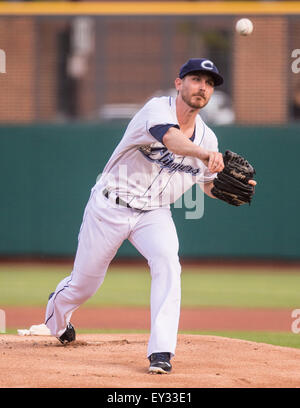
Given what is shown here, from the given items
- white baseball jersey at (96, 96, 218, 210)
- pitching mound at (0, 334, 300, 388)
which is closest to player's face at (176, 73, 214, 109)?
white baseball jersey at (96, 96, 218, 210)

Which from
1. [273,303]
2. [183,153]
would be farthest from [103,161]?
[183,153]

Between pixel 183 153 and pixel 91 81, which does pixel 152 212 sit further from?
pixel 91 81

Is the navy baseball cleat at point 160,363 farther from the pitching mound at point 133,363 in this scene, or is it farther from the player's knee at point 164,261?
the player's knee at point 164,261

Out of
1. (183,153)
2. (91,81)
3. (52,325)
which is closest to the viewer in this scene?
(183,153)

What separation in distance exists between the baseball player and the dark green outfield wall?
7368 mm

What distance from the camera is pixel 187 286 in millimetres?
10758

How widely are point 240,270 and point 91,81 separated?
3597 millimetres

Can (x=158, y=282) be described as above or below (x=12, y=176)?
below

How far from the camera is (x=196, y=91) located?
15.8 feet

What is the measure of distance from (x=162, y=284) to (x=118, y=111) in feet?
27.4

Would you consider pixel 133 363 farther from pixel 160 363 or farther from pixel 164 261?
pixel 164 261

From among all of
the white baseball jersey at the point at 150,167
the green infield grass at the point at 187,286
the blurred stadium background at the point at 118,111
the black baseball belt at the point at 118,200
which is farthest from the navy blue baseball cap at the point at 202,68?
the blurred stadium background at the point at 118,111

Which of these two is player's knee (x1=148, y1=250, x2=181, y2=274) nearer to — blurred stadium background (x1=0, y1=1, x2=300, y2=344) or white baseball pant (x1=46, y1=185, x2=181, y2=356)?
white baseball pant (x1=46, y1=185, x2=181, y2=356)
